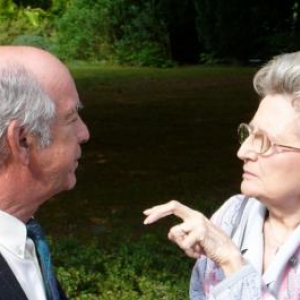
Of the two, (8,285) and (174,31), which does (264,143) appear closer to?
(8,285)

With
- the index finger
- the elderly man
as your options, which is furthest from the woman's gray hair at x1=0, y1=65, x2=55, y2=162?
the index finger

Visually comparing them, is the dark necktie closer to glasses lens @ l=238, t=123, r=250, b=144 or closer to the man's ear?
the man's ear

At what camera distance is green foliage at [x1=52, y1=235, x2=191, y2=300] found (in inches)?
222

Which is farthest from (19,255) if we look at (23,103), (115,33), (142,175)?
(115,33)

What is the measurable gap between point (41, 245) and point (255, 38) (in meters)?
24.0

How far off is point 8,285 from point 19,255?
15 cm

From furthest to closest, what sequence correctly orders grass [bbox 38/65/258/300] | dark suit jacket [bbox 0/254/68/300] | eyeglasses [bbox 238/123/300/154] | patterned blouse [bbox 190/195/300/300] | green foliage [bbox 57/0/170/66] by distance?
1. green foliage [bbox 57/0/170/66]
2. grass [bbox 38/65/258/300]
3. eyeglasses [bbox 238/123/300/154]
4. patterned blouse [bbox 190/195/300/300]
5. dark suit jacket [bbox 0/254/68/300]

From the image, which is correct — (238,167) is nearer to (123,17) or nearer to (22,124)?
(22,124)

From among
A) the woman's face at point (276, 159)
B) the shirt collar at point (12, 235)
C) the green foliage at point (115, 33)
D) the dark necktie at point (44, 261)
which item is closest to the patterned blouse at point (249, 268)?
the woman's face at point (276, 159)

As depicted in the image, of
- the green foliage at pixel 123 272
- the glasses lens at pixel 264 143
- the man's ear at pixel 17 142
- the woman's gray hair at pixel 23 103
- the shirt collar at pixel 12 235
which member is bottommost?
the green foliage at pixel 123 272

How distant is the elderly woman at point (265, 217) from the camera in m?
2.62

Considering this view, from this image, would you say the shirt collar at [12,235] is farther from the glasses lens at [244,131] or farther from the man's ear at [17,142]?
the glasses lens at [244,131]

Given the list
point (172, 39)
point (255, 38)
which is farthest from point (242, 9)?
point (172, 39)

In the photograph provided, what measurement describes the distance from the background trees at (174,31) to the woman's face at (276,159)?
22.5 m
